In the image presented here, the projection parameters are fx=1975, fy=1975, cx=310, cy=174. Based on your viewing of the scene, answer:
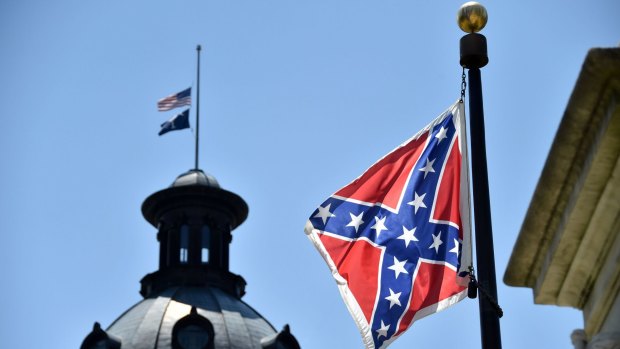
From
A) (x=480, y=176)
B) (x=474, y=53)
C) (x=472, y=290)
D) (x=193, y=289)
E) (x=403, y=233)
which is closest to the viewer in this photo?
(x=472, y=290)

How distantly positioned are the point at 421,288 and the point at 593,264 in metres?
2.05

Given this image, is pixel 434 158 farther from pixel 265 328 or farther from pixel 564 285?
pixel 265 328

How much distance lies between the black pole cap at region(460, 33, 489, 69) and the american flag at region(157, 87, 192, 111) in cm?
5535

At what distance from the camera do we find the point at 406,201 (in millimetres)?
17953

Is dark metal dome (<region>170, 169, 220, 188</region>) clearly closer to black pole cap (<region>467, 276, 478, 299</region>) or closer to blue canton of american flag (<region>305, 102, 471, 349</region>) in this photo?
blue canton of american flag (<region>305, 102, 471, 349</region>)

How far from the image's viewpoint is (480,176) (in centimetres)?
1627

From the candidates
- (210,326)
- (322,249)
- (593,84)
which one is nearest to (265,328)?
(210,326)

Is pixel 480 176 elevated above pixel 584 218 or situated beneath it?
elevated above

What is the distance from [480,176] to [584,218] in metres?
1.25

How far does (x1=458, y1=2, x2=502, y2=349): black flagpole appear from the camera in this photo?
15.6 m

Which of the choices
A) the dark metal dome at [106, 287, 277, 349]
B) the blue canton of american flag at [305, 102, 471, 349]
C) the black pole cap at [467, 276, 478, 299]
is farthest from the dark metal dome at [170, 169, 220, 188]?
the black pole cap at [467, 276, 478, 299]

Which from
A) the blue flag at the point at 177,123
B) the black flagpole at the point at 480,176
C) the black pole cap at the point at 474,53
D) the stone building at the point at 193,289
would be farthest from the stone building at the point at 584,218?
the blue flag at the point at 177,123

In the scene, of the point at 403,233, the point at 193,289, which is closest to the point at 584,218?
the point at 403,233

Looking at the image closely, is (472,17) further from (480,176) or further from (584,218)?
(584,218)
